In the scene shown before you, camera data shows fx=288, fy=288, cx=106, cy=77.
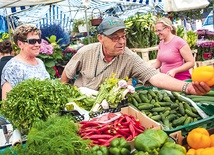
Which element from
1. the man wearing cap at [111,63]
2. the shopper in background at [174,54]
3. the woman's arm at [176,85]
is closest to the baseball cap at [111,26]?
the man wearing cap at [111,63]

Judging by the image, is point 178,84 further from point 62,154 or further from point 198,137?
point 62,154

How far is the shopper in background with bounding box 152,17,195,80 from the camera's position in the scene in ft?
15.3

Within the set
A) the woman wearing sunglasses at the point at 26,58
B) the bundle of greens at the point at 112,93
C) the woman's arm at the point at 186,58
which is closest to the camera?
the bundle of greens at the point at 112,93

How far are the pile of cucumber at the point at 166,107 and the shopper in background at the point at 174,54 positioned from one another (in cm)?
131

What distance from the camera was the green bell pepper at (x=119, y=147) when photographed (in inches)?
83.6

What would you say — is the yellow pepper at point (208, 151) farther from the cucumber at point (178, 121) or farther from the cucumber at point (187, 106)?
the cucumber at point (187, 106)

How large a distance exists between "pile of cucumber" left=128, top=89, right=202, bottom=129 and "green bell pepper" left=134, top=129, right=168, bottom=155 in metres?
0.60

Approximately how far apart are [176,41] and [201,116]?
76.2 inches

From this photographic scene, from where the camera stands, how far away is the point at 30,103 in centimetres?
235

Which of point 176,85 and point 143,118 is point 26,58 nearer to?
point 143,118

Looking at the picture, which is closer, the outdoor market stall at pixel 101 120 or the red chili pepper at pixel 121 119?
the outdoor market stall at pixel 101 120

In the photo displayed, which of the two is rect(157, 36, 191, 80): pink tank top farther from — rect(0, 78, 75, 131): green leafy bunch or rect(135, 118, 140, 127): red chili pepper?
rect(0, 78, 75, 131): green leafy bunch

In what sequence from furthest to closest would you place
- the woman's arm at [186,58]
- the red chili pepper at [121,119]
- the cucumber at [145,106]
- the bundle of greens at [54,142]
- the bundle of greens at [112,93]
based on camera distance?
the woman's arm at [186,58] < the cucumber at [145,106] < the bundle of greens at [112,93] < the red chili pepper at [121,119] < the bundle of greens at [54,142]

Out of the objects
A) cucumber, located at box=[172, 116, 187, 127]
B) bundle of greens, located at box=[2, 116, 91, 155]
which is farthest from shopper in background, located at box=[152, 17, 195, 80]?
bundle of greens, located at box=[2, 116, 91, 155]
